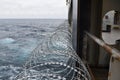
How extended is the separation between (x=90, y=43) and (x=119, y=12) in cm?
72

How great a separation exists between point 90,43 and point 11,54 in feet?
53.3

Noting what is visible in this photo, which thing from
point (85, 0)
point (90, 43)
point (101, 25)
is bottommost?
point (90, 43)

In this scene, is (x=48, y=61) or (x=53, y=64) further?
(x=48, y=61)

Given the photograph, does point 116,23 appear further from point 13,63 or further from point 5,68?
point 13,63

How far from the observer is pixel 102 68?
189 inches

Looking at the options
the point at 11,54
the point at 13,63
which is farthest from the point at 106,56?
the point at 11,54

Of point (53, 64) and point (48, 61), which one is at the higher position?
point (53, 64)


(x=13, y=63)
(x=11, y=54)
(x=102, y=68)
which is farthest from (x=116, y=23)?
(x=11, y=54)

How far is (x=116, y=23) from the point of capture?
5527 mm

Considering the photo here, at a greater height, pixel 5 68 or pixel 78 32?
pixel 78 32

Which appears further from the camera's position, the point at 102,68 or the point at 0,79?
the point at 0,79

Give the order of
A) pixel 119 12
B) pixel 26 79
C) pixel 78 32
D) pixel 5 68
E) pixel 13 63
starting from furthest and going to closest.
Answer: pixel 13 63 → pixel 5 68 → pixel 119 12 → pixel 78 32 → pixel 26 79

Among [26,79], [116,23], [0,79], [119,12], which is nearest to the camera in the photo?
[26,79]

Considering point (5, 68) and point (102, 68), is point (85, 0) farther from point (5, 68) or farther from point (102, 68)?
point (5, 68)
